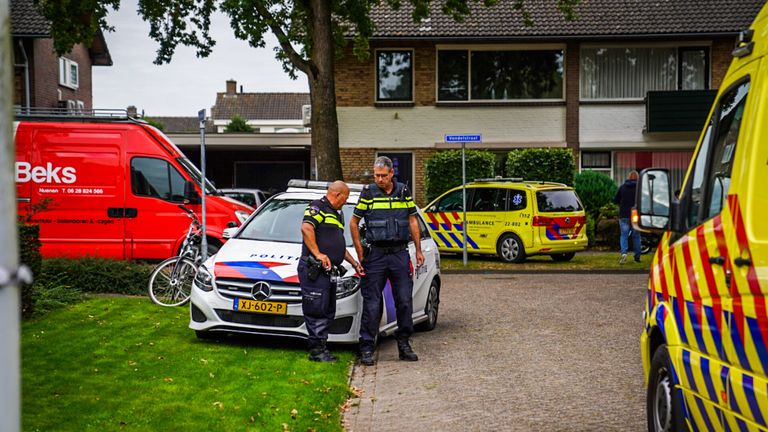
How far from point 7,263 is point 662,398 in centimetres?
395

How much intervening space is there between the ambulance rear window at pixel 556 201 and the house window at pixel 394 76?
9.17m

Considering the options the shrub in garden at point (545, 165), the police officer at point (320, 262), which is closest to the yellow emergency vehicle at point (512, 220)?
the shrub in garden at point (545, 165)

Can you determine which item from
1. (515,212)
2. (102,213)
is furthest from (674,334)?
(515,212)

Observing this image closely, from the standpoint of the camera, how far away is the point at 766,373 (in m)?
3.73

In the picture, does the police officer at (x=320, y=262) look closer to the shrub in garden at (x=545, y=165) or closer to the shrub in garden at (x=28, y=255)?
the shrub in garden at (x=28, y=255)

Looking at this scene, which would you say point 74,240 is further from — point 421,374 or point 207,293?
point 421,374

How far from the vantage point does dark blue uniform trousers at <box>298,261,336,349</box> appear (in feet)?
30.7

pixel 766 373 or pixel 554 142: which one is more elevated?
pixel 554 142

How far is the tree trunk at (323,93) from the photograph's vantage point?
2162cm

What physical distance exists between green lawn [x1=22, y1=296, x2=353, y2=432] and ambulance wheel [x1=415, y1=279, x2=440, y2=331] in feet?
5.97

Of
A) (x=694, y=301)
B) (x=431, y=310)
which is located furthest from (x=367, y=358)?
(x=694, y=301)

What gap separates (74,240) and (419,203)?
14.8 metres

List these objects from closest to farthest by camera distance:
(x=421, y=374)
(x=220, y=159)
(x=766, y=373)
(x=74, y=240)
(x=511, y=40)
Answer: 1. (x=766, y=373)
2. (x=421, y=374)
3. (x=74, y=240)
4. (x=511, y=40)
5. (x=220, y=159)

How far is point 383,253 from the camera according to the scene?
968 cm
